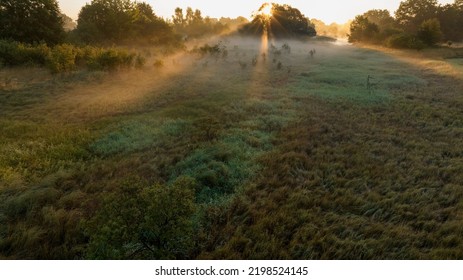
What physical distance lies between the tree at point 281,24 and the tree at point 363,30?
10.2m

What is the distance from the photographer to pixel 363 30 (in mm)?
62812

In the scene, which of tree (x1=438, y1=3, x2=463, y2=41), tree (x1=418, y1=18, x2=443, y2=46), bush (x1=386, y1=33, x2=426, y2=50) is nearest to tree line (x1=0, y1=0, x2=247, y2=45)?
bush (x1=386, y1=33, x2=426, y2=50)

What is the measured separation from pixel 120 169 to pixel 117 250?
479cm

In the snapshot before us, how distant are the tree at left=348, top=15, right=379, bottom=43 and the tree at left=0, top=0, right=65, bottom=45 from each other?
56.6 meters

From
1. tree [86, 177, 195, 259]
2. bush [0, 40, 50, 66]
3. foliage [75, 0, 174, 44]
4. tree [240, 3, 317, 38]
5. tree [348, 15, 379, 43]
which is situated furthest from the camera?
tree [240, 3, 317, 38]

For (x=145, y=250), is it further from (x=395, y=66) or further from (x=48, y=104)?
(x=395, y=66)

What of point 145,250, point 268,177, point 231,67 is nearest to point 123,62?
point 231,67

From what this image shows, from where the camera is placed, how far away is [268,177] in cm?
876

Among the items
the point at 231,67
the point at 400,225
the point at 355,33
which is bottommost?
the point at 400,225

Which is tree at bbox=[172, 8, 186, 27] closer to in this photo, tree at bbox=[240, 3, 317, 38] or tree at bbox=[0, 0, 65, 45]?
tree at bbox=[240, 3, 317, 38]

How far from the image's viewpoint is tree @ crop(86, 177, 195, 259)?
468cm

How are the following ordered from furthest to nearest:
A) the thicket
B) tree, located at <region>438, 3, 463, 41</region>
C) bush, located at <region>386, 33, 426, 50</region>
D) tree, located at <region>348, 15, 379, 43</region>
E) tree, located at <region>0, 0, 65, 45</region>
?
tree, located at <region>348, 15, 379, 43</region> → tree, located at <region>438, 3, 463, 41</region> → bush, located at <region>386, 33, 426, 50</region> → tree, located at <region>0, 0, 65, 45</region> → the thicket

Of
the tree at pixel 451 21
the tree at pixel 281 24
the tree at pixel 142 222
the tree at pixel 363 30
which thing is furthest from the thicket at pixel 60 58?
the tree at pixel 451 21

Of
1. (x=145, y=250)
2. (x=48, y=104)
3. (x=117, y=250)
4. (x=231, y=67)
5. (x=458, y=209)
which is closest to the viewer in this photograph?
(x=117, y=250)
